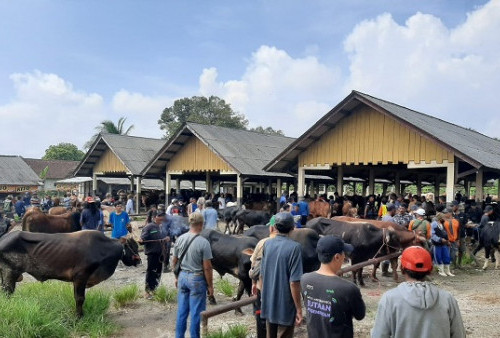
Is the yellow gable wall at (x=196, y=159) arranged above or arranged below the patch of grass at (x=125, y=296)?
above

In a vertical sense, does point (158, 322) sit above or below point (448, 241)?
below

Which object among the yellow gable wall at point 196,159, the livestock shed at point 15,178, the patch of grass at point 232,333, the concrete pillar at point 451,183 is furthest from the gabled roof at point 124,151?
the patch of grass at point 232,333

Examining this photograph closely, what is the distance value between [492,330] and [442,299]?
4804 mm

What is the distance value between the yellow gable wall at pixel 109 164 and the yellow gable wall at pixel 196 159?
4.78 m

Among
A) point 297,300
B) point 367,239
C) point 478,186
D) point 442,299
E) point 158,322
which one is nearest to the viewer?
point 442,299

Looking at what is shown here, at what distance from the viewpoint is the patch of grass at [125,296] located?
26.9 feet

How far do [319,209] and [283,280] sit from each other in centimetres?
1185

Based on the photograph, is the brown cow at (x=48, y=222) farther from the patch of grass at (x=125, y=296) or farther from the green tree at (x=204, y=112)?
the green tree at (x=204, y=112)

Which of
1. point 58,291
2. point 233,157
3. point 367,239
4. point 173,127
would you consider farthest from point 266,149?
point 173,127

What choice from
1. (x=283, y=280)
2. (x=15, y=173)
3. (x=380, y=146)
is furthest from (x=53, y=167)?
(x=283, y=280)

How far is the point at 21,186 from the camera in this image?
116 feet

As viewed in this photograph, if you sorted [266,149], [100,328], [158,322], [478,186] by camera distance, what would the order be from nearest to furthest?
[100,328]
[158,322]
[478,186]
[266,149]

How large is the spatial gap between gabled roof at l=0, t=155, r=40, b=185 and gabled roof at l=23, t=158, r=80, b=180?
12.2 meters

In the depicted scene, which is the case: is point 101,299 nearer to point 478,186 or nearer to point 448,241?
point 448,241
